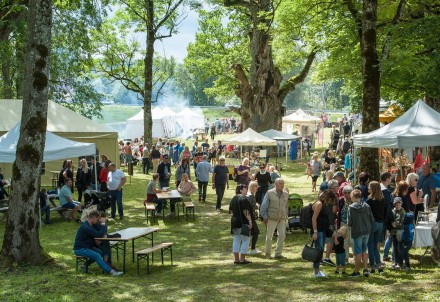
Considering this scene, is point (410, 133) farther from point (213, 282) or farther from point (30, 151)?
point (30, 151)

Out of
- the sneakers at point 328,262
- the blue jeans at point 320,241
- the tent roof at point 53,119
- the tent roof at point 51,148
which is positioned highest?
the tent roof at point 53,119

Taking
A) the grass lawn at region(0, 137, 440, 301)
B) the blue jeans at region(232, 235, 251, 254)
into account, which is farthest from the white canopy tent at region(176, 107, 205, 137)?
the blue jeans at region(232, 235, 251, 254)

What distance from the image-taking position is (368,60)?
15.2m

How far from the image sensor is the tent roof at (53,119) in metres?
23.3

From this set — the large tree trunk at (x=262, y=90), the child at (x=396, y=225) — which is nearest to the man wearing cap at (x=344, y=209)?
the child at (x=396, y=225)

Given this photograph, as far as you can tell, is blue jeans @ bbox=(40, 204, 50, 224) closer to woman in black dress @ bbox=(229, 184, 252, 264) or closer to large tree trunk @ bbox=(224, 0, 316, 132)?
woman in black dress @ bbox=(229, 184, 252, 264)

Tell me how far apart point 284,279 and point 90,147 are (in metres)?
8.81

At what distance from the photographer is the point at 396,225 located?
9.98 metres

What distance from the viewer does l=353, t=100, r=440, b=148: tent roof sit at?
13812 mm

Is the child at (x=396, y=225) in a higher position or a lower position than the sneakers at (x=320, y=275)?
higher

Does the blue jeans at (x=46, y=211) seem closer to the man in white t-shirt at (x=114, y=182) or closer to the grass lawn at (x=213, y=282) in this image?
the man in white t-shirt at (x=114, y=182)

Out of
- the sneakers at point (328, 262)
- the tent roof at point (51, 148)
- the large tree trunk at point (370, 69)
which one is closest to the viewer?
the sneakers at point (328, 262)

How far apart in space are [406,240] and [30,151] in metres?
6.37

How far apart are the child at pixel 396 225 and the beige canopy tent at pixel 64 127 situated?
1590 cm
